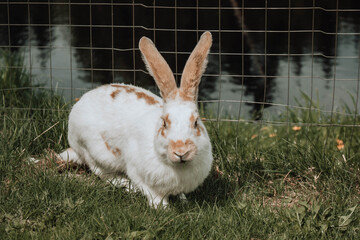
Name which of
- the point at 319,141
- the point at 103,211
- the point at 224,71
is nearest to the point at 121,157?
the point at 103,211

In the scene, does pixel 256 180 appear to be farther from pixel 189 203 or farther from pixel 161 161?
Result: pixel 161 161

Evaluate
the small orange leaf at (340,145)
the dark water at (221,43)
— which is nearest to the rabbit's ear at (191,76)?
the small orange leaf at (340,145)

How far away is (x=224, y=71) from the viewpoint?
625 centimetres

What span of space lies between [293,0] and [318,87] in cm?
89

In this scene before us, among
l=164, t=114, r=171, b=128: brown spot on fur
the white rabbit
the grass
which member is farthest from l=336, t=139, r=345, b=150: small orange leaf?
l=164, t=114, r=171, b=128: brown spot on fur

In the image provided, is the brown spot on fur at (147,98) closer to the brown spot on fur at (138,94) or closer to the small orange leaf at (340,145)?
the brown spot on fur at (138,94)

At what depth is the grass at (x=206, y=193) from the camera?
3408mm

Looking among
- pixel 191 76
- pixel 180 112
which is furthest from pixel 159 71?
pixel 180 112

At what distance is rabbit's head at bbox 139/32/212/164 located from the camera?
11.1 feet

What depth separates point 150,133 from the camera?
150 inches

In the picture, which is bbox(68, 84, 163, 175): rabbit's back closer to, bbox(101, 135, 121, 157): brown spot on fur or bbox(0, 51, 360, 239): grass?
bbox(101, 135, 121, 157): brown spot on fur

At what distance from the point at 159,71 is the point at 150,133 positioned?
1.34ft

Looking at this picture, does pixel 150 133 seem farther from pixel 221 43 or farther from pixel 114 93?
pixel 221 43

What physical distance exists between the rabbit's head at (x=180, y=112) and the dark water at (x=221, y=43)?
6.29ft
